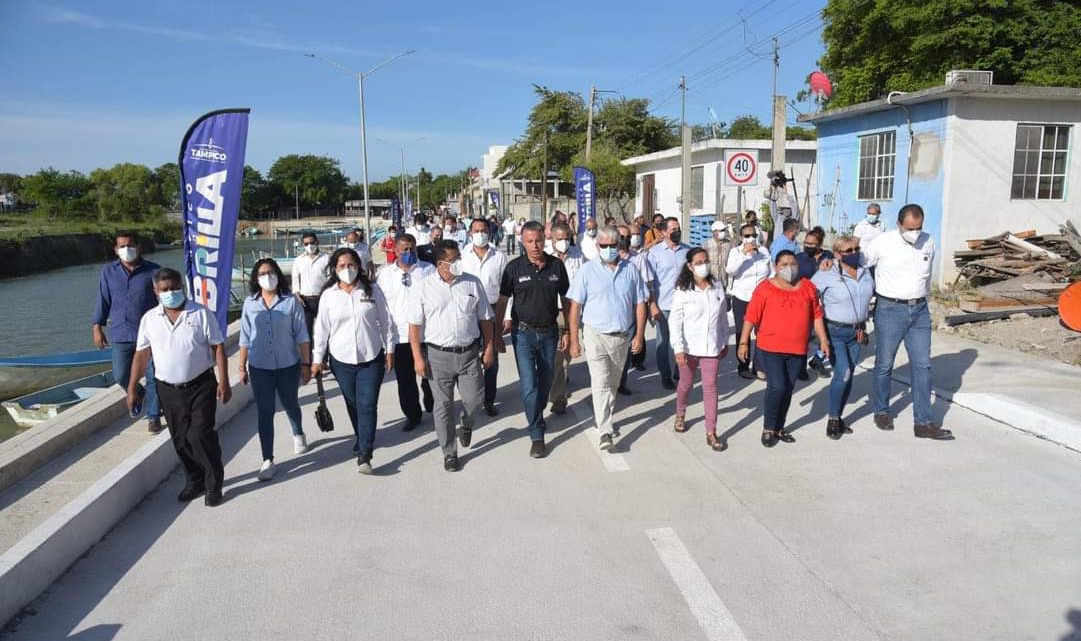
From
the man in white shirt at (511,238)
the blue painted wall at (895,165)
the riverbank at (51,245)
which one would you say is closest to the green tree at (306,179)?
the riverbank at (51,245)

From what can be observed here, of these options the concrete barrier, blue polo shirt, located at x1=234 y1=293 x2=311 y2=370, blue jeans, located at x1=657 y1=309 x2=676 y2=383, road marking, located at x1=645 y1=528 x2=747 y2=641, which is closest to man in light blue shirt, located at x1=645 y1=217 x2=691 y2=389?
blue jeans, located at x1=657 y1=309 x2=676 y2=383

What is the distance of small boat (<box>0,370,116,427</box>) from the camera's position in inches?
455

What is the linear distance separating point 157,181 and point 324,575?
115976 mm

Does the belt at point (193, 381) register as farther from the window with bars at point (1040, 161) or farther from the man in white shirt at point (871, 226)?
the window with bars at point (1040, 161)

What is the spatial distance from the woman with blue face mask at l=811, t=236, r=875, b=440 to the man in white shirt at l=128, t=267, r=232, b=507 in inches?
197

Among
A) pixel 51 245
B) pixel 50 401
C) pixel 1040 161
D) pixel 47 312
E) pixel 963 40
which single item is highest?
pixel 963 40

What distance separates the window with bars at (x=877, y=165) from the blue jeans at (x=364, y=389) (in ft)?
45.6

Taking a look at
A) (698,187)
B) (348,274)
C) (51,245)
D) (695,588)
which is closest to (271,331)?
(348,274)

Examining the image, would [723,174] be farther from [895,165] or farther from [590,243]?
[590,243]

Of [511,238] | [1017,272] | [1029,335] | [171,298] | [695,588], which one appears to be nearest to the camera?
[695,588]

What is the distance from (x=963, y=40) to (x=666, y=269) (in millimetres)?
21163

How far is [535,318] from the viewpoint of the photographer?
6289mm

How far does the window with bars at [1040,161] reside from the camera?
14.7 meters

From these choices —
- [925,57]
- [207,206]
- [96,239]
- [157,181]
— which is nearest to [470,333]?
[207,206]
